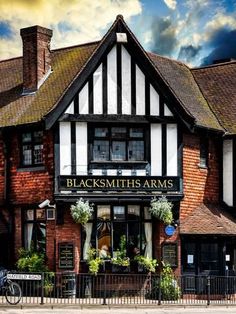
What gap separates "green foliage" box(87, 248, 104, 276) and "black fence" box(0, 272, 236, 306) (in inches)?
10.8

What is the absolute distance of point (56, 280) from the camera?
32.7 m

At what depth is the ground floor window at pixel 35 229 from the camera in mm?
34375

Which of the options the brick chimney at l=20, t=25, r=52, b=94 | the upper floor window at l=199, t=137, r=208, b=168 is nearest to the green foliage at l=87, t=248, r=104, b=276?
the upper floor window at l=199, t=137, r=208, b=168

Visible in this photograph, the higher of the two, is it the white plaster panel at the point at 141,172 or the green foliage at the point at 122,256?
the white plaster panel at the point at 141,172

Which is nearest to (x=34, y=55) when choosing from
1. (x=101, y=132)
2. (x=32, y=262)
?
(x=101, y=132)

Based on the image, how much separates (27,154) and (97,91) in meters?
3.90

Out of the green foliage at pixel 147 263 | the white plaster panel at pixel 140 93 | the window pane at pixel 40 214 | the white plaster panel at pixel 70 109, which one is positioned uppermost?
the white plaster panel at pixel 140 93

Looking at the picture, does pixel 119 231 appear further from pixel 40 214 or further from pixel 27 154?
pixel 27 154

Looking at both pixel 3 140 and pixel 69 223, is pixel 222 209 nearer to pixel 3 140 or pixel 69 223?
pixel 69 223

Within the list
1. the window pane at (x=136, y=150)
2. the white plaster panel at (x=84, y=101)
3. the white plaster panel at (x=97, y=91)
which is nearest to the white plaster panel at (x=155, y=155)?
the window pane at (x=136, y=150)

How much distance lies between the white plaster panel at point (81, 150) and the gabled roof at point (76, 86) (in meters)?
1.14

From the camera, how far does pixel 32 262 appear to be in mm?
33375

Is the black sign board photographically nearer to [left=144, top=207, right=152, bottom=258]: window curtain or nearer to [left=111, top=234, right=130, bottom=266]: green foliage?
[left=144, top=207, right=152, bottom=258]: window curtain

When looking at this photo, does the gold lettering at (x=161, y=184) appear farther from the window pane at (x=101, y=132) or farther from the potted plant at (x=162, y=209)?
the window pane at (x=101, y=132)
